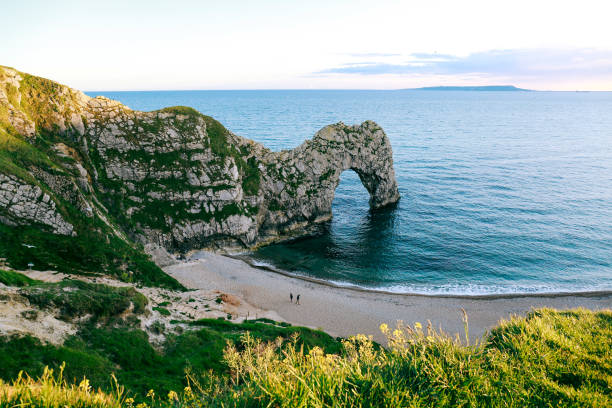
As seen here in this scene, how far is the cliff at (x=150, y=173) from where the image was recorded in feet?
106

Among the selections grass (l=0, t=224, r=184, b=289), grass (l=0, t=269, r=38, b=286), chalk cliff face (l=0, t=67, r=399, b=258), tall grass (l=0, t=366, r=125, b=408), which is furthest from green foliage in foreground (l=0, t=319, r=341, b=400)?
chalk cliff face (l=0, t=67, r=399, b=258)

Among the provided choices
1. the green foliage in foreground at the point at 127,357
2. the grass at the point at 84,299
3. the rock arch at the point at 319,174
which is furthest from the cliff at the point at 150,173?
the green foliage in foreground at the point at 127,357

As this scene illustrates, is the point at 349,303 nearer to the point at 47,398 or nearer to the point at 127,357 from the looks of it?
the point at 127,357

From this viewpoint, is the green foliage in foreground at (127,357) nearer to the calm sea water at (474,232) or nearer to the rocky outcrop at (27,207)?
the rocky outcrop at (27,207)

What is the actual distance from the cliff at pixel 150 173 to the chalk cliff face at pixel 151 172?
13cm

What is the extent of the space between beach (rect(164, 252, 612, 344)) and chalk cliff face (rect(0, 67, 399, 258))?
767 centimetres

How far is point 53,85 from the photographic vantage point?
1652 inches

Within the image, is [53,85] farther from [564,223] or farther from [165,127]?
[564,223]

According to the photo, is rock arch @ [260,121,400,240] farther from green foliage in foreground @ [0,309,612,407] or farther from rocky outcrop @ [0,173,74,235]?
green foliage in foreground @ [0,309,612,407]

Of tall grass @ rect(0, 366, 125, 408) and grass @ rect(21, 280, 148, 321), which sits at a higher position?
tall grass @ rect(0, 366, 125, 408)

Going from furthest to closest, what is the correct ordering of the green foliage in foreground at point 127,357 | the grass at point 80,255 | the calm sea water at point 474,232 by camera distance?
1. the calm sea water at point 474,232
2. the grass at point 80,255
3. the green foliage in foreground at point 127,357

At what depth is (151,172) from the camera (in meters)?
45.5

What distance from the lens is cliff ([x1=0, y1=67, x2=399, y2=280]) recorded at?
1266 inches

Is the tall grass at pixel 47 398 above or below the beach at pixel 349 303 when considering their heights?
above
